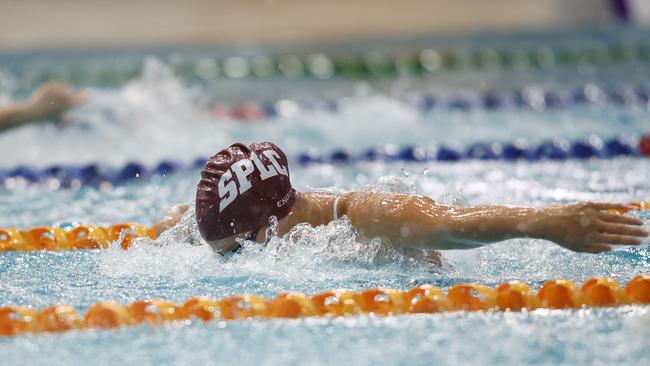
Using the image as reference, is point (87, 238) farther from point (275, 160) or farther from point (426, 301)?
point (426, 301)

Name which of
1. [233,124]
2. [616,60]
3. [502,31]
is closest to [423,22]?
[502,31]

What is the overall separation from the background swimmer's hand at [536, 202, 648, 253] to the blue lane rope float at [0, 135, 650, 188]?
126 inches

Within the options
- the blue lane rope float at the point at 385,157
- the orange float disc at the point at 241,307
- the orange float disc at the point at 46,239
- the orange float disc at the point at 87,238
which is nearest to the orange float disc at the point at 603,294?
the orange float disc at the point at 241,307

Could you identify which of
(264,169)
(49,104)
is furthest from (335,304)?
(49,104)

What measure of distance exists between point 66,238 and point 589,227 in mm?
2189

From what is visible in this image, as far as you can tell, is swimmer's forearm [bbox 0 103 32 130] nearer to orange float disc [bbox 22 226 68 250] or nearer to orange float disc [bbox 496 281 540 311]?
orange float disc [bbox 22 226 68 250]

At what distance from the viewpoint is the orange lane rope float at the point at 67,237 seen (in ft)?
12.6

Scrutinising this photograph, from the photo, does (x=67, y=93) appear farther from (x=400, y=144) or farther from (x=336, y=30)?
(x=336, y=30)

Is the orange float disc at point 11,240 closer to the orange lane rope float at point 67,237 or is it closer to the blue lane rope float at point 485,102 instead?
the orange lane rope float at point 67,237

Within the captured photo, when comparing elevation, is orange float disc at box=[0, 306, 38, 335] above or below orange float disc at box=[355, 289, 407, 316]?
above

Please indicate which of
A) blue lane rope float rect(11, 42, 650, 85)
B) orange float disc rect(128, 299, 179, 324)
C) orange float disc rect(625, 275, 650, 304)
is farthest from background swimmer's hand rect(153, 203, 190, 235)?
blue lane rope float rect(11, 42, 650, 85)

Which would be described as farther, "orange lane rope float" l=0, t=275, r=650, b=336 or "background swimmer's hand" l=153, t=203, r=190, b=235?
"background swimmer's hand" l=153, t=203, r=190, b=235

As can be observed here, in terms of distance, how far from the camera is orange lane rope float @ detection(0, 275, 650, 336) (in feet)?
8.63

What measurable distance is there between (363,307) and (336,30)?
28.7ft
